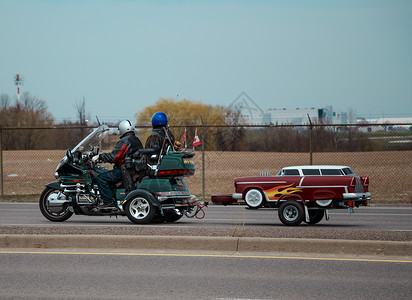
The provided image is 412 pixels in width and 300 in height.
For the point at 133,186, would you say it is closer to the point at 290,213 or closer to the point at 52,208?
the point at 52,208

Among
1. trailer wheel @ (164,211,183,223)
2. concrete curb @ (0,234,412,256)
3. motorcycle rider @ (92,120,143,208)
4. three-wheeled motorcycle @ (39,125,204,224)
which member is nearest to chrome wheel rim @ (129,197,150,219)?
three-wheeled motorcycle @ (39,125,204,224)

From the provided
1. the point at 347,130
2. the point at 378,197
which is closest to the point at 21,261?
the point at 378,197

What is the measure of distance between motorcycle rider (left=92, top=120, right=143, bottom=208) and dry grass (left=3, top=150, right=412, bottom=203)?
9.77 meters

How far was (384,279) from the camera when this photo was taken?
7918 mm

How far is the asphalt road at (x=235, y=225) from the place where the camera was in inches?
417

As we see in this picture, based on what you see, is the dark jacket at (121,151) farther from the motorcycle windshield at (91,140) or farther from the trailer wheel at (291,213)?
the trailer wheel at (291,213)

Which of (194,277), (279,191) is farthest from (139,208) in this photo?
(194,277)

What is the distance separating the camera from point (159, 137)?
13.3 metres

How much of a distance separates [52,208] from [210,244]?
5.20m

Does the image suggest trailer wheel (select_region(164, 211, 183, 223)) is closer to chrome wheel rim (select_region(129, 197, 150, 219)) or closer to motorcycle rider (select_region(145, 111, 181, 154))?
chrome wheel rim (select_region(129, 197, 150, 219))

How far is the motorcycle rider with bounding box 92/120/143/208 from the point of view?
1318 centimetres

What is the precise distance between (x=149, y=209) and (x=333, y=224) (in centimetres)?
384

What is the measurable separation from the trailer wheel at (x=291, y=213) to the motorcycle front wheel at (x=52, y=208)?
4299 millimetres

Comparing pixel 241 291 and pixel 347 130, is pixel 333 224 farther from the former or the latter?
pixel 347 130
